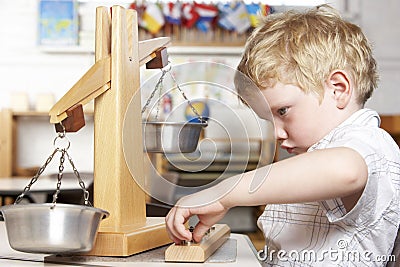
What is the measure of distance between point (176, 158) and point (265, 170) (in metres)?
0.18

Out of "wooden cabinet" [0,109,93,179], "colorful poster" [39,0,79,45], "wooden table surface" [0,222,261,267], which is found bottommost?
"wooden cabinet" [0,109,93,179]

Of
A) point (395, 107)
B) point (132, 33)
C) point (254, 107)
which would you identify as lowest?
point (395, 107)

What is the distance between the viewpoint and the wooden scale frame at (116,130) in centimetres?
92

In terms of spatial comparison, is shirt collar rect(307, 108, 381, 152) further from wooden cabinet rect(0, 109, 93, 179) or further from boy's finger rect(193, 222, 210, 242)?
wooden cabinet rect(0, 109, 93, 179)

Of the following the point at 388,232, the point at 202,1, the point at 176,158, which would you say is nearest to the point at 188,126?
the point at 176,158

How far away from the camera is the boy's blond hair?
104cm

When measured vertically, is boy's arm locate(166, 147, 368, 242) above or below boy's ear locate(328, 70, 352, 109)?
below

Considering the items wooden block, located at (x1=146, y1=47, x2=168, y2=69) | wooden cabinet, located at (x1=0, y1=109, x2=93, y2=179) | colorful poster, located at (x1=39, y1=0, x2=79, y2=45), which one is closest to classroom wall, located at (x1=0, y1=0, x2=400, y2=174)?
colorful poster, located at (x1=39, y1=0, x2=79, y2=45)

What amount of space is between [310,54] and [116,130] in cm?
33

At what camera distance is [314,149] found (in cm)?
102

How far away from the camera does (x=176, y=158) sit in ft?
3.26

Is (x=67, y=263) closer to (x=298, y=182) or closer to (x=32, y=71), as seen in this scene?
(x=298, y=182)

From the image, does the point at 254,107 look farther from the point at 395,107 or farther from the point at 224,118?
the point at 395,107

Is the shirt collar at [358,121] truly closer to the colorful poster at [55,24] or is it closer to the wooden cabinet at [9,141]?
the wooden cabinet at [9,141]
